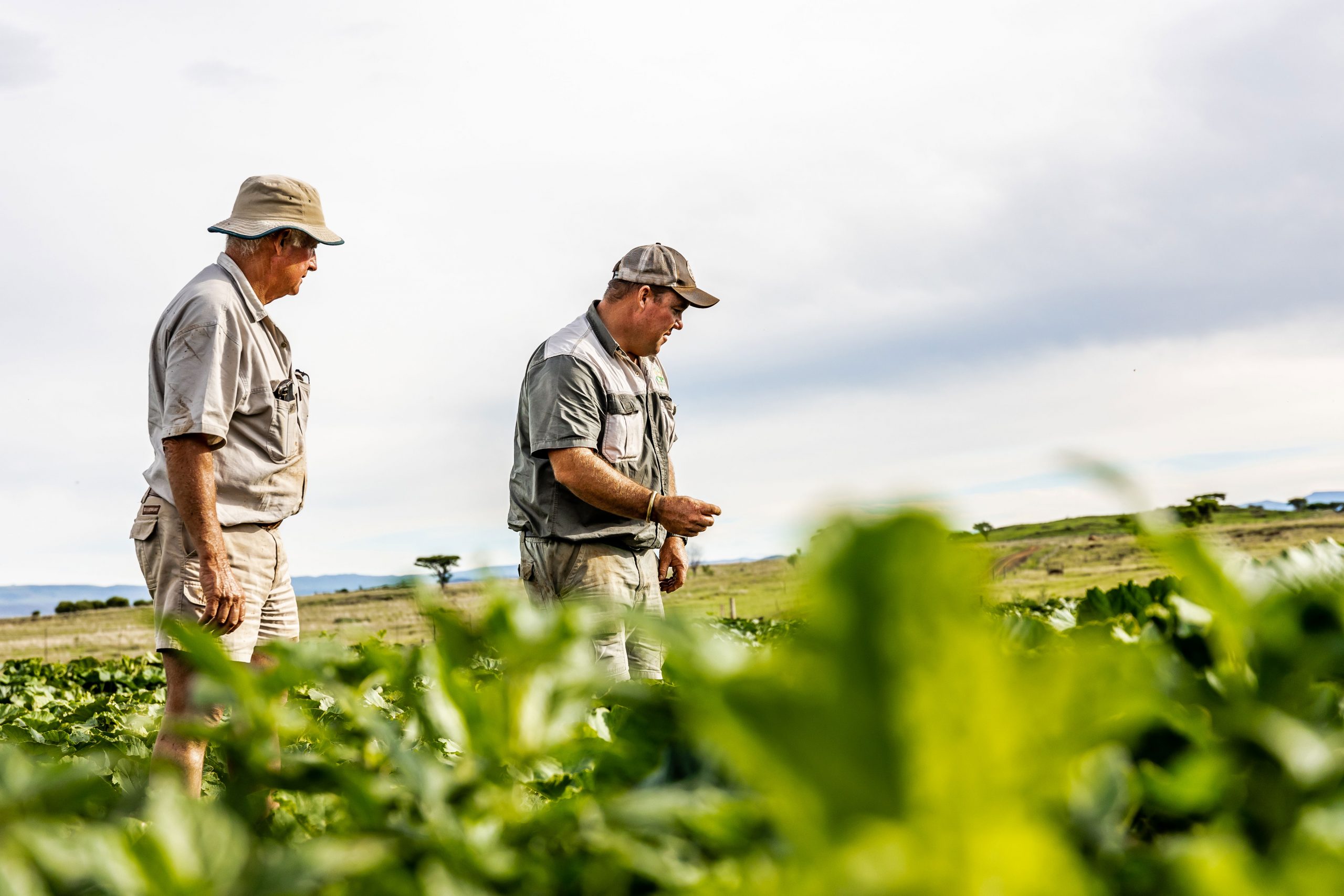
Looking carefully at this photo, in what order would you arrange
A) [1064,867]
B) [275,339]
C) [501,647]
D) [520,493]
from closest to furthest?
[1064,867] → [501,647] → [275,339] → [520,493]

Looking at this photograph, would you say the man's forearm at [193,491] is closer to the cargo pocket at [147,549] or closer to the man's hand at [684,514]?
the cargo pocket at [147,549]

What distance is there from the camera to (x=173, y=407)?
3312mm

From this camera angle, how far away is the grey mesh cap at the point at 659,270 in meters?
4.58

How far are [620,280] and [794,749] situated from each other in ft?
14.3

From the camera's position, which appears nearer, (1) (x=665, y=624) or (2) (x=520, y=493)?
(1) (x=665, y=624)

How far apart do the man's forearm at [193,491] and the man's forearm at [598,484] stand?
1290mm

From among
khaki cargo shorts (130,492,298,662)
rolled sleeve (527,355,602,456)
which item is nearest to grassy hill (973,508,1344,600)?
rolled sleeve (527,355,602,456)

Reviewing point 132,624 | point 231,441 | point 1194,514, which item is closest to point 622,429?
point 231,441

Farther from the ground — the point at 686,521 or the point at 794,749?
the point at 686,521

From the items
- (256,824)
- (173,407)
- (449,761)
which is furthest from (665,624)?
(173,407)

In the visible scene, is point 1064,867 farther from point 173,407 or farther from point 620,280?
point 620,280

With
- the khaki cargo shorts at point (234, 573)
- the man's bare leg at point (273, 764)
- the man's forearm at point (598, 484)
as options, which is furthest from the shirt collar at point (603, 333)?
the man's bare leg at point (273, 764)

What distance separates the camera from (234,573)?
3.57 meters

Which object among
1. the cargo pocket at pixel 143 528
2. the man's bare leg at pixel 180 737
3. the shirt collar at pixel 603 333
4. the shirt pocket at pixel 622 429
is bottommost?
the man's bare leg at pixel 180 737
